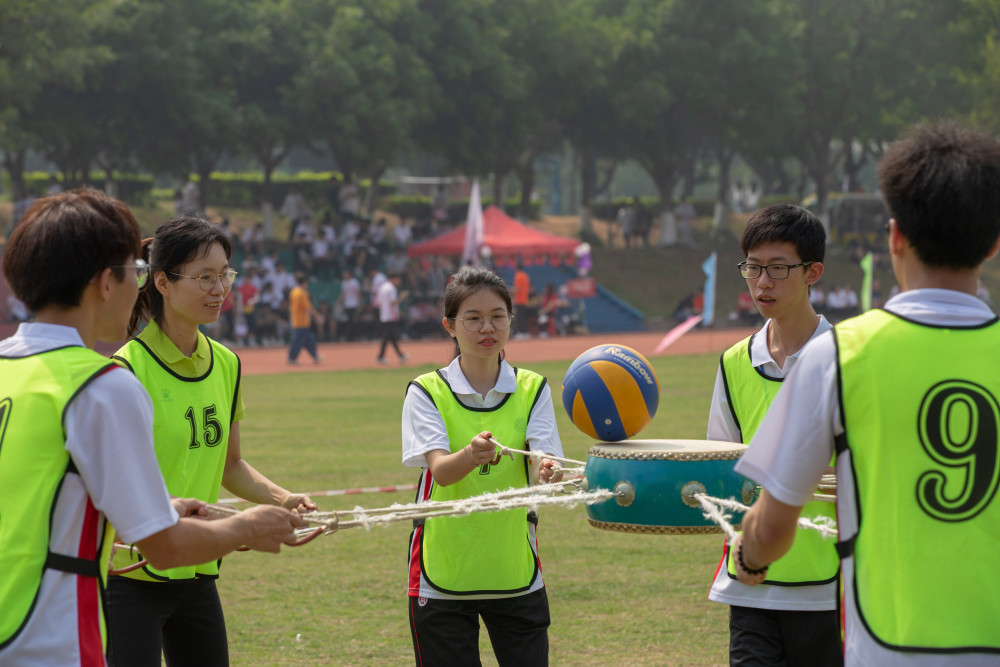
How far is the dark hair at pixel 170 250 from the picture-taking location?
452cm

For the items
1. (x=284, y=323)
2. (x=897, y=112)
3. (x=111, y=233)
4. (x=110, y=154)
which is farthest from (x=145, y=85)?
(x=111, y=233)

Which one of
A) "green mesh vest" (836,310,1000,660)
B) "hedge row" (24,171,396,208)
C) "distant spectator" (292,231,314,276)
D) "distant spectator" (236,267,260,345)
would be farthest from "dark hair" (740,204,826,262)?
"hedge row" (24,171,396,208)

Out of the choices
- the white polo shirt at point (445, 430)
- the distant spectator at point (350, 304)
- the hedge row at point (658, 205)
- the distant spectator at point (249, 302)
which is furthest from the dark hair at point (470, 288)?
the hedge row at point (658, 205)

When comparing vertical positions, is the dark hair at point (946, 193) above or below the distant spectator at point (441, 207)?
below

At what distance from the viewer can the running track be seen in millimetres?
26188

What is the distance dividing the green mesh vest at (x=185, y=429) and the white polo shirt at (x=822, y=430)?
2.32m

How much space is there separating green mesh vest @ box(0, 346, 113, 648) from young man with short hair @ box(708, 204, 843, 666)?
2399mm

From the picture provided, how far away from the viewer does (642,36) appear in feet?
149

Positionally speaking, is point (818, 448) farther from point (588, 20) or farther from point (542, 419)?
point (588, 20)

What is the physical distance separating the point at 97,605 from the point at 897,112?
51.7 metres

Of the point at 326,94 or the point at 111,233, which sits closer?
the point at 111,233

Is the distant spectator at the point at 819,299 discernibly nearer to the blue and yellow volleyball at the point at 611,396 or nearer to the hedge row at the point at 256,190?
the hedge row at the point at 256,190

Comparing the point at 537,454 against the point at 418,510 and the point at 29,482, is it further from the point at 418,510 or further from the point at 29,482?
the point at 29,482

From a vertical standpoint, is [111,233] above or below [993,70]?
below
